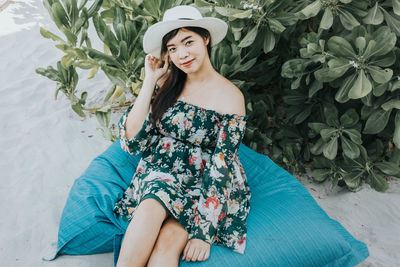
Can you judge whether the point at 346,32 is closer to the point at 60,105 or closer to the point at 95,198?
the point at 95,198

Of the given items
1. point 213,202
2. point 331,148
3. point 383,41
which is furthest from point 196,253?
point 383,41

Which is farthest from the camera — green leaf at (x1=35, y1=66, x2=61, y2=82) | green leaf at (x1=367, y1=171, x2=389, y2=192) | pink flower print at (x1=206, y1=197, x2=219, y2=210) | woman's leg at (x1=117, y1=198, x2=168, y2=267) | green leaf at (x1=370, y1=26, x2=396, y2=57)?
green leaf at (x1=35, y1=66, x2=61, y2=82)

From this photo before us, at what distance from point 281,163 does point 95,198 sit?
1432 mm

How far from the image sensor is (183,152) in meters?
1.87

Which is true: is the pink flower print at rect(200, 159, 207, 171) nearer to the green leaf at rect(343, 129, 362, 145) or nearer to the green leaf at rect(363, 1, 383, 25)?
the green leaf at rect(343, 129, 362, 145)

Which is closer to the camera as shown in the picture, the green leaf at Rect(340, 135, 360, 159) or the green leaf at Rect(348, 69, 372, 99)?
the green leaf at Rect(348, 69, 372, 99)

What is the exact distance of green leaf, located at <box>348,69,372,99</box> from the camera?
5.99ft

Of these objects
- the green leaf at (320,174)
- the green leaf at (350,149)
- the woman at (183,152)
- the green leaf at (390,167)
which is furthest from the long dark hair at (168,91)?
the green leaf at (390,167)

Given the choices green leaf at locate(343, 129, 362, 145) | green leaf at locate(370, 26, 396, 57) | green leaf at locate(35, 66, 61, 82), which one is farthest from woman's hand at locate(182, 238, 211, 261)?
green leaf at locate(35, 66, 61, 82)

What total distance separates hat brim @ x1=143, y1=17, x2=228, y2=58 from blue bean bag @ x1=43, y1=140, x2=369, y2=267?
0.81m

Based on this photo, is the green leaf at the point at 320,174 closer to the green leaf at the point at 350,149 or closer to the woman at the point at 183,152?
the green leaf at the point at 350,149

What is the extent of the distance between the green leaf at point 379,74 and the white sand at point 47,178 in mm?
942

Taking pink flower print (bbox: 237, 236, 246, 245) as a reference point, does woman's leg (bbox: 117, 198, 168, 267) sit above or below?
above

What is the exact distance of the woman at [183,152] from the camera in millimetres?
1579
